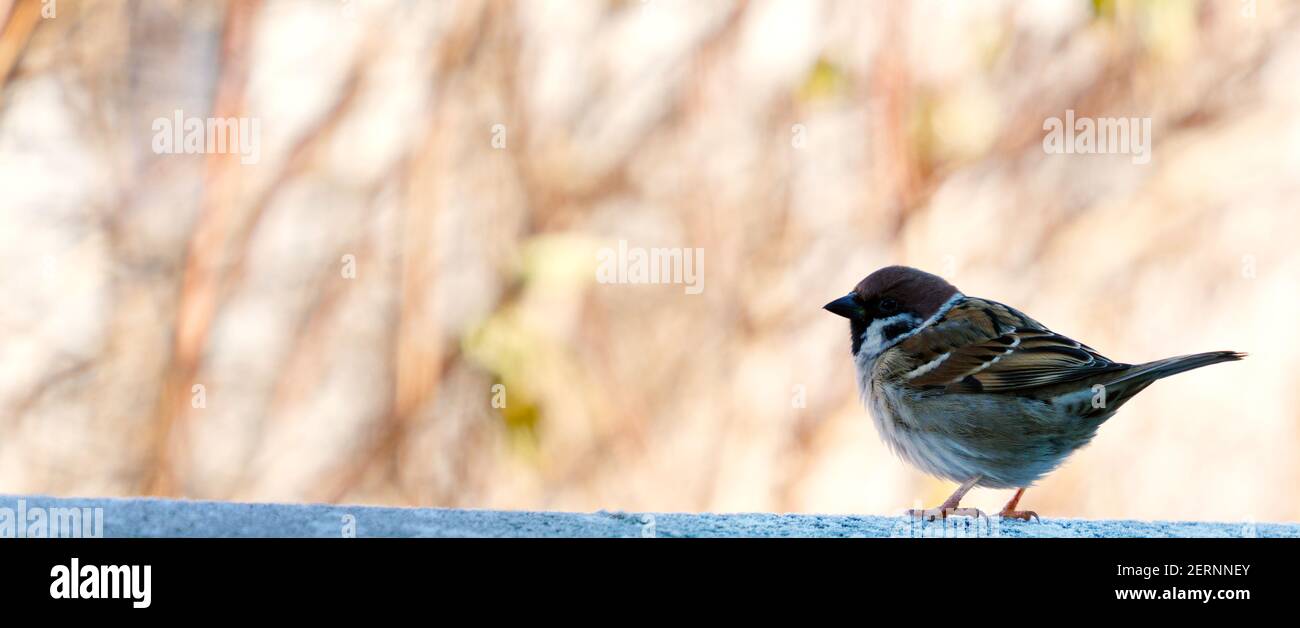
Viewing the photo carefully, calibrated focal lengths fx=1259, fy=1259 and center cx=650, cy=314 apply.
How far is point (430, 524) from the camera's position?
1.65 m

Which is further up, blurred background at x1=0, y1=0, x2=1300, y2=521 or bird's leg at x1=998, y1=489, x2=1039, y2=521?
blurred background at x1=0, y1=0, x2=1300, y2=521

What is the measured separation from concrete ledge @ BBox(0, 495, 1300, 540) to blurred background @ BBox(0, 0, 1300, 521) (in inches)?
107

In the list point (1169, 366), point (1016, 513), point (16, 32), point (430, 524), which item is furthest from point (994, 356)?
point (16, 32)

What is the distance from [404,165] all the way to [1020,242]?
2473 mm

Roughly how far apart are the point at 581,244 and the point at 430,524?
10.9 ft

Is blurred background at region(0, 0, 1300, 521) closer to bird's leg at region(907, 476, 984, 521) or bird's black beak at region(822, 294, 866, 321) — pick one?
bird's black beak at region(822, 294, 866, 321)

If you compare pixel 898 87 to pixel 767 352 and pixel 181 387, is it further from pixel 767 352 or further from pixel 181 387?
pixel 181 387

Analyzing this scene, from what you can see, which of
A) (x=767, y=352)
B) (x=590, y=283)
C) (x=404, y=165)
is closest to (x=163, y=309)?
(x=404, y=165)

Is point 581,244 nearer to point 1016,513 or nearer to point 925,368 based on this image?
point 925,368

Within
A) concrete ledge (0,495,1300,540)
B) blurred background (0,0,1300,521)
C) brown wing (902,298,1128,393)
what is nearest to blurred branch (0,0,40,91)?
blurred background (0,0,1300,521)

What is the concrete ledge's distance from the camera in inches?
62.4

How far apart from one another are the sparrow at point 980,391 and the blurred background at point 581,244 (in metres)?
1.54

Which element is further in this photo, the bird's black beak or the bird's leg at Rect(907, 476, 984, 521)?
the bird's black beak

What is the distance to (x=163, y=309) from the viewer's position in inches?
188
